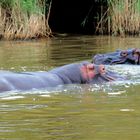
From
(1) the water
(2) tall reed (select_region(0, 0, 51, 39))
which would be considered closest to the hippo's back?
(1) the water

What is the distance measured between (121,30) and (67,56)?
6.79m

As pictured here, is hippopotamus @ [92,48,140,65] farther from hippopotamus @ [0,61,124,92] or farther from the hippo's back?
the hippo's back

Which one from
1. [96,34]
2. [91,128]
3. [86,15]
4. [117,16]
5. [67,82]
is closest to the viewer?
→ [91,128]

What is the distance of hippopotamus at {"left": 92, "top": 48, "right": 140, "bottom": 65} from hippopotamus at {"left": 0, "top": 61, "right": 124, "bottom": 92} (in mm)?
1759

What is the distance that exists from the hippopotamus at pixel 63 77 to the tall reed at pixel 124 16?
34.8 feet

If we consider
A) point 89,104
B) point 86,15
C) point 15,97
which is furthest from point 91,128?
point 86,15

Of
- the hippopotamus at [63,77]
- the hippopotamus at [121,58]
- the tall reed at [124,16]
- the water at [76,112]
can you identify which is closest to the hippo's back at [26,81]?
the hippopotamus at [63,77]

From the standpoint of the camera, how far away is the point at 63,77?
737 cm

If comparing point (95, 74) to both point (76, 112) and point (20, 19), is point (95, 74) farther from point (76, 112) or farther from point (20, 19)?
point (20, 19)

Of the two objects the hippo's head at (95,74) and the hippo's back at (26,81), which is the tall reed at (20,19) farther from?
the hippo's back at (26,81)

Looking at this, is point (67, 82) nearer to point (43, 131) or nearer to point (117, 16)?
point (43, 131)

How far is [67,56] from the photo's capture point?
39.2ft

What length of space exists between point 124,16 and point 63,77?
36.5 feet

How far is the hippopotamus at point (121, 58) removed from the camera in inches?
369
